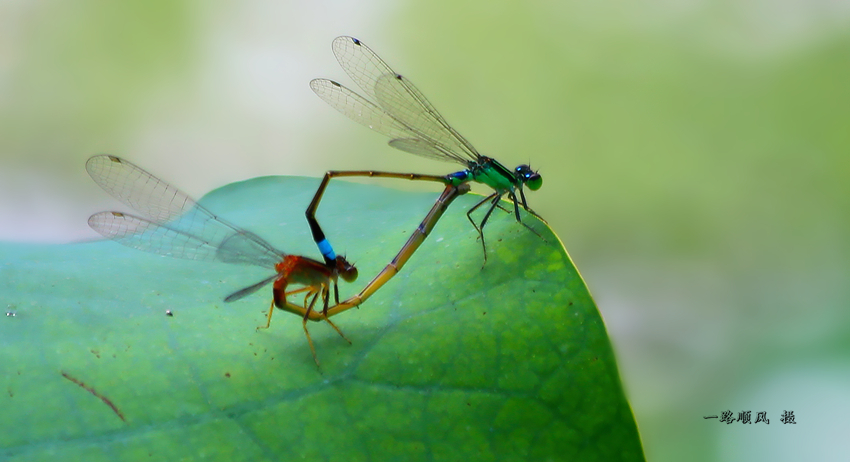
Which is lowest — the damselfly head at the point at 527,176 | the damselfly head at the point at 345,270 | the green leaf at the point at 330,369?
the green leaf at the point at 330,369

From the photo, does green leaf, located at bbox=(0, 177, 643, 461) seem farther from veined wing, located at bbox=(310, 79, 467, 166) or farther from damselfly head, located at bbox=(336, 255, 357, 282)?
veined wing, located at bbox=(310, 79, 467, 166)

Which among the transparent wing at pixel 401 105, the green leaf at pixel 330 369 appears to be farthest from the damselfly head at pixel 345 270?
the transparent wing at pixel 401 105

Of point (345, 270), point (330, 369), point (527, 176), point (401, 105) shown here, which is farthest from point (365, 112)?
point (330, 369)

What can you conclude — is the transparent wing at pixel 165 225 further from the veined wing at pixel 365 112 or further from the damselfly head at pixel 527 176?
the damselfly head at pixel 527 176

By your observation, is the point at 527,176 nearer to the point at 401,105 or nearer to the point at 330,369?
the point at 401,105

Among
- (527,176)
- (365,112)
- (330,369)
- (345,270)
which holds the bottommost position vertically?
(330,369)

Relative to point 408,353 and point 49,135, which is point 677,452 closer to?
point 408,353

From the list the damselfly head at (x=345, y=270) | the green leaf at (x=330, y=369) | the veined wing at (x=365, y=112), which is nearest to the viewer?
the green leaf at (x=330, y=369)
